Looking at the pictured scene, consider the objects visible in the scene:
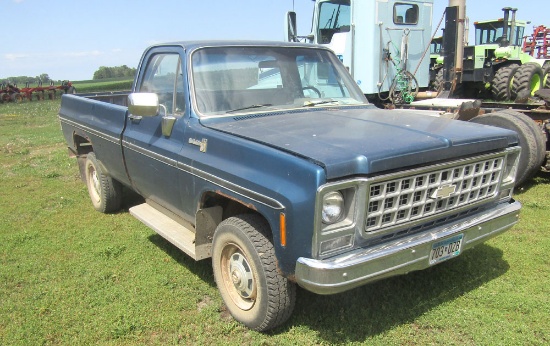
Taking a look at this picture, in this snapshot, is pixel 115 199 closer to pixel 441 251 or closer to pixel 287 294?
pixel 287 294

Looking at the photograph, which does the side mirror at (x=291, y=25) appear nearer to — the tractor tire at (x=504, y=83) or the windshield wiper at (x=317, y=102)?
the windshield wiper at (x=317, y=102)

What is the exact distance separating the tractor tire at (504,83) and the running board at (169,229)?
11987 millimetres

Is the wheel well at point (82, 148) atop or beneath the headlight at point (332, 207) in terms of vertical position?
beneath

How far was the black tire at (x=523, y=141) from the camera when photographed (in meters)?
5.75

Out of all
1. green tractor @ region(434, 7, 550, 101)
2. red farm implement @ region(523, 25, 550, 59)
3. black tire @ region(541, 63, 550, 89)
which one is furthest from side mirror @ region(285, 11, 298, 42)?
red farm implement @ region(523, 25, 550, 59)

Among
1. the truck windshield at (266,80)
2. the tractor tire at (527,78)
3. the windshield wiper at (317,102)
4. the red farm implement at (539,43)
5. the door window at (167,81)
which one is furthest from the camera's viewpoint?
the red farm implement at (539,43)

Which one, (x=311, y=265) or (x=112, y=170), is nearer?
(x=311, y=265)

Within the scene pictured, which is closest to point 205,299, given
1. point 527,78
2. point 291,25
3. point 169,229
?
point 169,229

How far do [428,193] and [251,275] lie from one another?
130 cm

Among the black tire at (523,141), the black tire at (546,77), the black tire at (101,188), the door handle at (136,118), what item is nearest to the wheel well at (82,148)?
the black tire at (101,188)

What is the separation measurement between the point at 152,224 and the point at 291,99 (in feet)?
5.53

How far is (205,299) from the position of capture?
3904 millimetres

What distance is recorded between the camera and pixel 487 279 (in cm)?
398

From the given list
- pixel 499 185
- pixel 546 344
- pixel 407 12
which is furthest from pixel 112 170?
pixel 407 12
